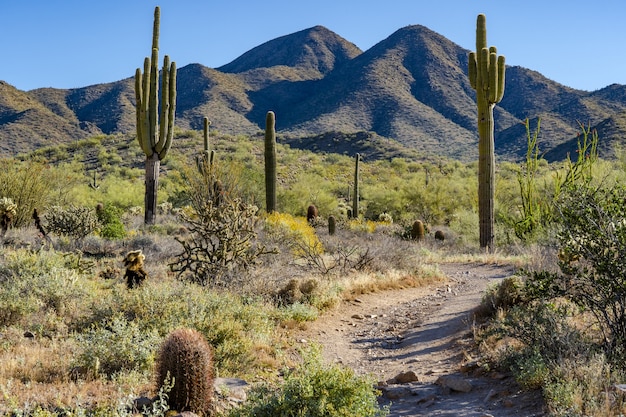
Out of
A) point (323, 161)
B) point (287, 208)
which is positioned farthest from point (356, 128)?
point (287, 208)

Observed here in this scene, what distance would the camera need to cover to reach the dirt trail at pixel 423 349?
17.4 feet

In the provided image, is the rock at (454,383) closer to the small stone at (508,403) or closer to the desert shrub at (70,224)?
the small stone at (508,403)

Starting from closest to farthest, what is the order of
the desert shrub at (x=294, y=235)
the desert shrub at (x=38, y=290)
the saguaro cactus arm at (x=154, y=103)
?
the desert shrub at (x=38, y=290), the desert shrub at (x=294, y=235), the saguaro cactus arm at (x=154, y=103)

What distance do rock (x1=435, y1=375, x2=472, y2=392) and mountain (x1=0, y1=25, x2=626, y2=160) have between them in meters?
42.6

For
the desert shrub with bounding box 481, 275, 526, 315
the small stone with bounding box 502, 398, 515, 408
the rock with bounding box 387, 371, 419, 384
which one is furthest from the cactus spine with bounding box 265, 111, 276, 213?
the small stone with bounding box 502, 398, 515, 408

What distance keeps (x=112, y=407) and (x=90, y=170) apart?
1548 inches

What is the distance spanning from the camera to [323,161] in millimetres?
49656

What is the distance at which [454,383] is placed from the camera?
228 inches

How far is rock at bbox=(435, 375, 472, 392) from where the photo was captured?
569 centimetres

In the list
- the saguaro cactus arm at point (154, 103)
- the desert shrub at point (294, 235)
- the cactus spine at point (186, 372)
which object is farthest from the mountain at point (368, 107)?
the cactus spine at point (186, 372)

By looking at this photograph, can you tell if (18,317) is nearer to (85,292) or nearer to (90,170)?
(85,292)

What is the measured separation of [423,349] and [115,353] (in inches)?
158

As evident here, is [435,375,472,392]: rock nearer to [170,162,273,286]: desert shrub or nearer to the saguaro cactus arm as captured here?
[170,162,273,286]: desert shrub

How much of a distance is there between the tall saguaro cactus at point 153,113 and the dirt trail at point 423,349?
900 centimetres
